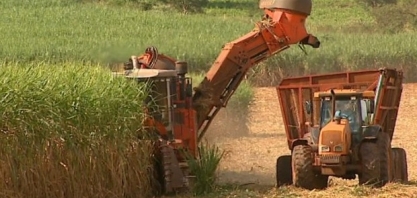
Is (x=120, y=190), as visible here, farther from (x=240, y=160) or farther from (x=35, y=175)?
(x=240, y=160)

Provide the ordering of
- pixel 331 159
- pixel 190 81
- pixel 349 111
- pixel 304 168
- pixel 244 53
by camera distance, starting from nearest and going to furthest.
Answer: pixel 331 159
pixel 304 168
pixel 349 111
pixel 190 81
pixel 244 53

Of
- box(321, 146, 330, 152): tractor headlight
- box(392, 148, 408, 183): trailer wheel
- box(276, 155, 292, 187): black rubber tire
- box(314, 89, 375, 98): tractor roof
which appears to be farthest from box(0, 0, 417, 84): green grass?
box(321, 146, 330, 152): tractor headlight

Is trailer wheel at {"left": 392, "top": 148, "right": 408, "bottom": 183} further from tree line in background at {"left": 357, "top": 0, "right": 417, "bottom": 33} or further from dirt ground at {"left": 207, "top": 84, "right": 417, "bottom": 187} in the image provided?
tree line in background at {"left": 357, "top": 0, "right": 417, "bottom": 33}

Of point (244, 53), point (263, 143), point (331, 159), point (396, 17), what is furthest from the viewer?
point (396, 17)

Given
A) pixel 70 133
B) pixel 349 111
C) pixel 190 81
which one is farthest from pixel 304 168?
pixel 70 133

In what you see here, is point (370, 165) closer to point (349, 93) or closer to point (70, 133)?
point (349, 93)

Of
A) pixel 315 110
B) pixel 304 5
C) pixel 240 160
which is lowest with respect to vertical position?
pixel 240 160

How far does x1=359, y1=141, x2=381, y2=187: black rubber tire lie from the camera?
1325cm

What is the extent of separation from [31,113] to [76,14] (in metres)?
34.9

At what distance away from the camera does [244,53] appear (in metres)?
15.1

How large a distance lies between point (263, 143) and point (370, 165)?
8.82 metres

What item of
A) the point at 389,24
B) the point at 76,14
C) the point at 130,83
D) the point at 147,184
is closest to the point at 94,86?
the point at 130,83

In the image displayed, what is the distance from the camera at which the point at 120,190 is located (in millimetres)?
12188

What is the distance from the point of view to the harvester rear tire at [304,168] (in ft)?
44.5
